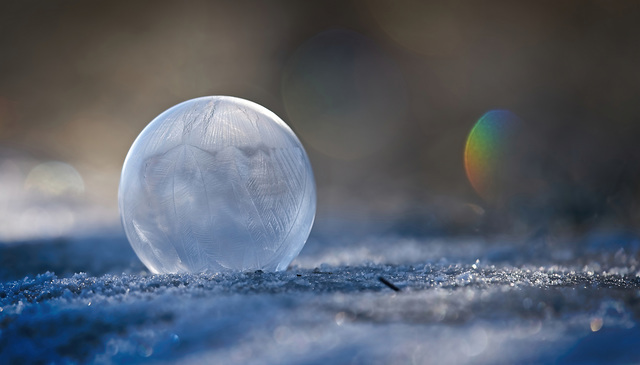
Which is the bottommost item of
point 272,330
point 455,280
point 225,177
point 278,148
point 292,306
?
point 272,330

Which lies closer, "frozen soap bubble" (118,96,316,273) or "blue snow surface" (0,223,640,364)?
"blue snow surface" (0,223,640,364)

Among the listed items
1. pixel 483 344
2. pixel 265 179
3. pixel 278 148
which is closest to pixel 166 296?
pixel 265 179

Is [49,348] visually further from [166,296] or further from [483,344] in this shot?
[483,344]

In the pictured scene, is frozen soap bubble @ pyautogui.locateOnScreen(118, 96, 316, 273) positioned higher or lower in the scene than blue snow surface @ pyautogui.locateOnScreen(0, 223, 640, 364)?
higher

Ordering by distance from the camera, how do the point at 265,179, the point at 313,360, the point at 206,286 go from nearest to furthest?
the point at 313,360, the point at 206,286, the point at 265,179
